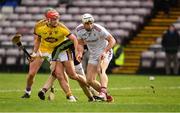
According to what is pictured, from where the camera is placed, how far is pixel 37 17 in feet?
127

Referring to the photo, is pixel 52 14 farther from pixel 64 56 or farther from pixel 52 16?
pixel 64 56

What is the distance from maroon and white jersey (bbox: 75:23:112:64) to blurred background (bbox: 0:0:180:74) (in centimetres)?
1485

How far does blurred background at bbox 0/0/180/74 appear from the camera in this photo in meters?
35.2

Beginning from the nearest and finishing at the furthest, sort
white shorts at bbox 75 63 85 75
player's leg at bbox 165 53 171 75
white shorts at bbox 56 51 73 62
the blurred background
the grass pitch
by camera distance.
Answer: the grass pitch, white shorts at bbox 56 51 73 62, white shorts at bbox 75 63 85 75, player's leg at bbox 165 53 171 75, the blurred background

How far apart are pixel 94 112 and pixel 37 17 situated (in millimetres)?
23891

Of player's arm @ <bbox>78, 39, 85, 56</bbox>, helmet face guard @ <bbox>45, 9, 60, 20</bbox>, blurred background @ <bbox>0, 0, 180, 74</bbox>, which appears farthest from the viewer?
blurred background @ <bbox>0, 0, 180, 74</bbox>

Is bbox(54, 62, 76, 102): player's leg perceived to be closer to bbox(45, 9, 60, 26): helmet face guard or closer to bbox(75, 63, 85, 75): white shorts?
bbox(75, 63, 85, 75): white shorts

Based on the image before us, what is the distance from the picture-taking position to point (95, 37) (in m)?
19.0

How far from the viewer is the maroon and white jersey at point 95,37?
18844 mm

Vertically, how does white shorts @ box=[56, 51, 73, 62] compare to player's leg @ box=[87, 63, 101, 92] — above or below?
above

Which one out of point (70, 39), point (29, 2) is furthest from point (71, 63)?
point (29, 2)

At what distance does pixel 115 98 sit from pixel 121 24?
53.9 feet

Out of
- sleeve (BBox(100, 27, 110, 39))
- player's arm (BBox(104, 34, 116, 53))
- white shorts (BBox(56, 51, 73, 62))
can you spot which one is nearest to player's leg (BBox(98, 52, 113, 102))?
player's arm (BBox(104, 34, 116, 53))

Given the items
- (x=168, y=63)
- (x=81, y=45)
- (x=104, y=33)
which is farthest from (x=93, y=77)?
(x=168, y=63)
